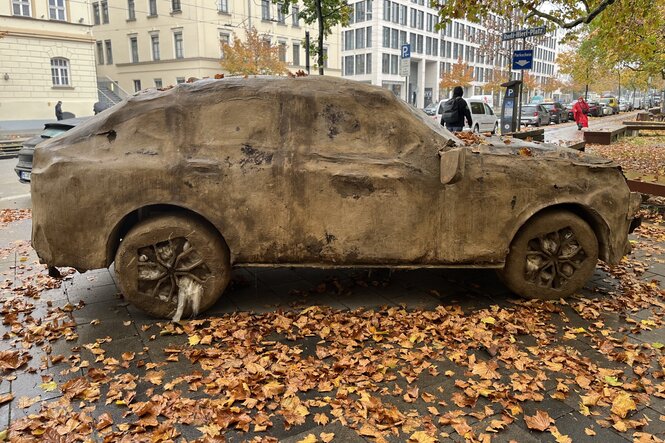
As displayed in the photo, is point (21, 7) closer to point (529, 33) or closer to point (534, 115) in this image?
point (529, 33)

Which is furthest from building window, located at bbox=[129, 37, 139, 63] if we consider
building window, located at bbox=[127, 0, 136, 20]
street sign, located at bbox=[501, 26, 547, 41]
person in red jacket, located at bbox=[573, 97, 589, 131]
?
street sign, located at bbox=[501, 26, 547, 41]

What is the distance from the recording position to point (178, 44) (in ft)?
147

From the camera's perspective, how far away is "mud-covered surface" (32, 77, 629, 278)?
446cm

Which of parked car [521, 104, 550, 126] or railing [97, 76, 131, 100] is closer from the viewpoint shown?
parked car [521, 104, 550, 126]

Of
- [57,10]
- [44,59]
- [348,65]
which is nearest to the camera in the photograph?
[44,59]

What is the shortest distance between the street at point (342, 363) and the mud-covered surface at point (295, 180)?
604 mm

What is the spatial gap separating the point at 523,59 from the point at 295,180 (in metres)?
13.9

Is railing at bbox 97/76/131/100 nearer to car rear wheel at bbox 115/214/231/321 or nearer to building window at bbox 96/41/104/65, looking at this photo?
building window at bbox 96/41/104/65

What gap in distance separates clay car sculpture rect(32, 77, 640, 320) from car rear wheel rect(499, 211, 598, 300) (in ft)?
0.11

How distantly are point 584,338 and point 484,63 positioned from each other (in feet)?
279

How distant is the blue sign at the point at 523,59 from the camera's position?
1589 cm

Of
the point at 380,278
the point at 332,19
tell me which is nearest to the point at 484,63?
the point at 332,19

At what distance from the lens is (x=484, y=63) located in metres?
82.1

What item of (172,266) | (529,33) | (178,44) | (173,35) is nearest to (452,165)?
(172,266)
